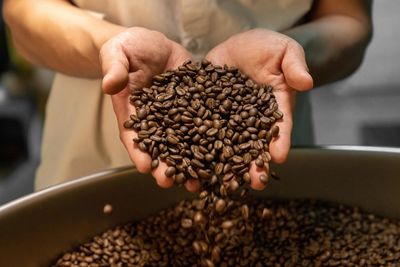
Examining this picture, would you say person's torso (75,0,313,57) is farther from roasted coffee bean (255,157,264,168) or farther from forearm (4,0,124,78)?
roasted coffee bean (255,157,264,168)

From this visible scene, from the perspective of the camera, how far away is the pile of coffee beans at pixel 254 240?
0.90m

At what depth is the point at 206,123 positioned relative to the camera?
33.0 inches

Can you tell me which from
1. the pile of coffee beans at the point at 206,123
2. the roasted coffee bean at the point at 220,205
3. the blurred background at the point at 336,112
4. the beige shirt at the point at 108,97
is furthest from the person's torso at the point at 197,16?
the blurred background at the point at 336,112

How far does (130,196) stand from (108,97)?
0.74ft

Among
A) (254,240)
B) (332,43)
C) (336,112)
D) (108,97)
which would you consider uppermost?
(332,43)

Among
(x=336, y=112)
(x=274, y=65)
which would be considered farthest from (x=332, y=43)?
(x=336, y=112)

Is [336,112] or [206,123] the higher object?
[206,123]

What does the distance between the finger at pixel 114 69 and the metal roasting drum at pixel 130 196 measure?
23 centimetres

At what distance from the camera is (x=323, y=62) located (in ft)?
3.48

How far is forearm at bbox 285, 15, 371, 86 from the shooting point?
3.36ft

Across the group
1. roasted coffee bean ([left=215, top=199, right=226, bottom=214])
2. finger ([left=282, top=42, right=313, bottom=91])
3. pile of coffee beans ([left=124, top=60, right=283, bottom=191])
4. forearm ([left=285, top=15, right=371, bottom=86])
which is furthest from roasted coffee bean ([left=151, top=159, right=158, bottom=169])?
forearm ([left=285, top=15, right=371, bottom=86])

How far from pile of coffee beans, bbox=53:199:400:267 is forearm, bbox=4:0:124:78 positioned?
12.4 inches

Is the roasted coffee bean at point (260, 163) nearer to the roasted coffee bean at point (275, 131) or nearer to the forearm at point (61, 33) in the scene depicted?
the roasted coffee bean at point (275, 131)

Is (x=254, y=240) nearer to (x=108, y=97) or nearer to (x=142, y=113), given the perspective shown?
(x=142, y=113)
